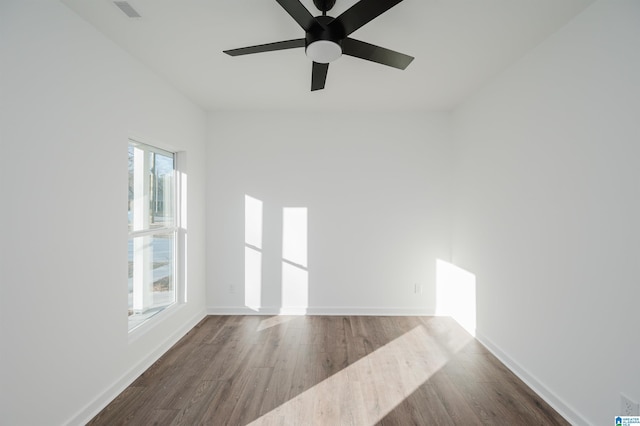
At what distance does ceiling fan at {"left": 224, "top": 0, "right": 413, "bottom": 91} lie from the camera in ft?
5.00

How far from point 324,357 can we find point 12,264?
2379 mm

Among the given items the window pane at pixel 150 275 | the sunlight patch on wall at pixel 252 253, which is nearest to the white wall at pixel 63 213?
the window pane at pixel 150 275

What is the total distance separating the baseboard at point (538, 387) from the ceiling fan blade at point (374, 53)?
256cm

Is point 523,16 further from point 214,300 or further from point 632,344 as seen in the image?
point 214,300

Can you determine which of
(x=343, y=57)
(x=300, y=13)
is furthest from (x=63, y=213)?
(x=343, y=57)

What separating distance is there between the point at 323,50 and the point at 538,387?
2881mm

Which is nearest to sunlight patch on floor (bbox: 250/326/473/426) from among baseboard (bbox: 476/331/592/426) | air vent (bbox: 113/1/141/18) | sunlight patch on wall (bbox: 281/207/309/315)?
baseboard (bbox: 476/331/592/426)

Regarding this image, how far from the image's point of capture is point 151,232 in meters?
2.94

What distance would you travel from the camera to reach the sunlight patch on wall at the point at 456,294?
3467mm

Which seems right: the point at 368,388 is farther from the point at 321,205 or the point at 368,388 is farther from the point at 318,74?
the point at 318,74

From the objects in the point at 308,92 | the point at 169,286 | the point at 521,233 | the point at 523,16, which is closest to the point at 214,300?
the point at 169,286

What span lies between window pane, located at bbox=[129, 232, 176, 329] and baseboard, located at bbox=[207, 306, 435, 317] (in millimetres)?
781

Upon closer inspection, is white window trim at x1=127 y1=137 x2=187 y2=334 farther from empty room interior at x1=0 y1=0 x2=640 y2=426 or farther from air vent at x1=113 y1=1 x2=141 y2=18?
air vent at x1=113 y1=1 x2=141 y2=18

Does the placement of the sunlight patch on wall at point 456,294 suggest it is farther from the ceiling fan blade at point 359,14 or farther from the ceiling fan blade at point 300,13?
the ceiling fan blade at point 300,13
